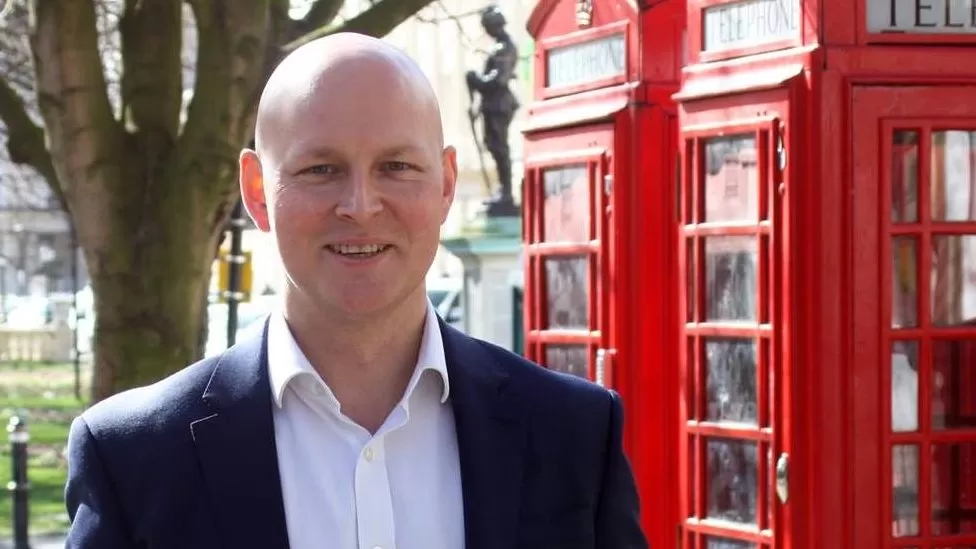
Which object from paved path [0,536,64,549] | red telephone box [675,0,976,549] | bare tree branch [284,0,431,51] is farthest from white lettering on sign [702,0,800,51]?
paved path [0,536,64,549]

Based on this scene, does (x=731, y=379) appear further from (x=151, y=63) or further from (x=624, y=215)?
(x=151, y=63)

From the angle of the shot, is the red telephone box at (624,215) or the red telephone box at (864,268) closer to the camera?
the red telephone box at (864,268)

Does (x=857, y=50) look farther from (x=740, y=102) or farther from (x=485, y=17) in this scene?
(x=485, y=17)

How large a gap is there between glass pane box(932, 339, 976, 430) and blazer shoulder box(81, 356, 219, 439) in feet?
12.3

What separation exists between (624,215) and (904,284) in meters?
1.53

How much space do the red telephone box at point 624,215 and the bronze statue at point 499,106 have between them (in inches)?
293

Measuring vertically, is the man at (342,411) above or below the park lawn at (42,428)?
above

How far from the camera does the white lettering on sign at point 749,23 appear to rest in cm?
574

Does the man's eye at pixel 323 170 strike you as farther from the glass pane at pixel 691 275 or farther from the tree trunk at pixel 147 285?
the tree trunk at pixel 147 285

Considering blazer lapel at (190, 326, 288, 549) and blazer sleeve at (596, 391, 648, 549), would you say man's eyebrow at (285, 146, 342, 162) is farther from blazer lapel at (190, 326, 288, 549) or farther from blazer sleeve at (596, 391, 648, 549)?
blazer sleeve at (596, 391, 648, 549)

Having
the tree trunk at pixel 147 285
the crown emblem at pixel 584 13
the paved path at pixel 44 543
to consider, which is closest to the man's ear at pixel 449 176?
the tree trunk at pixel 147 285

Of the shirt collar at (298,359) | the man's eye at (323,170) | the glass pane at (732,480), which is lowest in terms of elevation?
the glass pane at (732,480)

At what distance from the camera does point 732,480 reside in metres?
6.16

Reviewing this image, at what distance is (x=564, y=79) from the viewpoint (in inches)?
296
